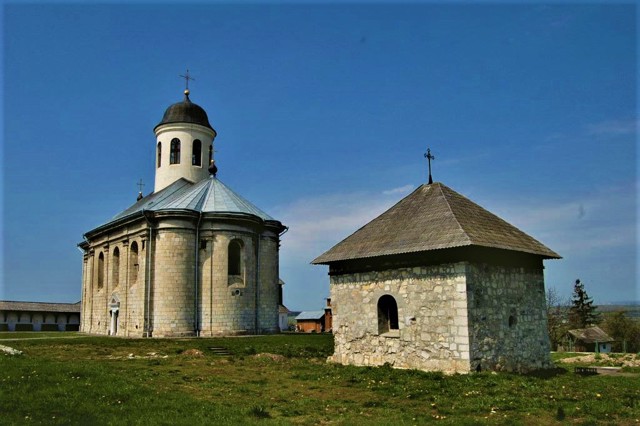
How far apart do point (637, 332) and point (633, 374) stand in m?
45.4

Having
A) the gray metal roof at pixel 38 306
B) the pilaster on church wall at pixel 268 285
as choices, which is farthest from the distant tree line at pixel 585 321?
the gray metal roof at pixel 38 306

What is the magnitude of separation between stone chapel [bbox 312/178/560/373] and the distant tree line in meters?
27.0

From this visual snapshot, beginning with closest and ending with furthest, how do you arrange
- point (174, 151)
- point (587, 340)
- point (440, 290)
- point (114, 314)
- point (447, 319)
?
point (447, 319) → point (440, 290) → point (114, 314) → point (174, 151) → point (587, 340)

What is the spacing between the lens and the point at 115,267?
3931 centimetres

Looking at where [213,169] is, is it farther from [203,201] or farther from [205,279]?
[205,279]

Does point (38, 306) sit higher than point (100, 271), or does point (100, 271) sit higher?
point (100, 271)

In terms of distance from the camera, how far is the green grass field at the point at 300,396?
10.1 metres

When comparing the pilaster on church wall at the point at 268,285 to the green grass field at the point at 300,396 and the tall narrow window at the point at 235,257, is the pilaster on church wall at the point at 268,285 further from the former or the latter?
the green grass field at the point at 300,396

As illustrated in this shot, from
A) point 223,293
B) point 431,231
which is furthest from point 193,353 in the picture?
point 431,231

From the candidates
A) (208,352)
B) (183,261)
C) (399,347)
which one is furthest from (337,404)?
(183,261)

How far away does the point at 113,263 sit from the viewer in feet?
129

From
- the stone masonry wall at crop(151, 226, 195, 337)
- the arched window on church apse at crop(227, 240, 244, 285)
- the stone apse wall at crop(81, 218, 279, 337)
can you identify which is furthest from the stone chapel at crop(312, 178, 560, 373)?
the arched window on church apse at crop(227, 240, 244, 285)

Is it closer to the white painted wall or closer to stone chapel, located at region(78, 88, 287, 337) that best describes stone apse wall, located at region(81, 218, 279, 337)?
stone chapel, located at region(78, 88, 287, 337)

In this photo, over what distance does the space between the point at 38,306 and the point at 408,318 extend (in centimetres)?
5560
